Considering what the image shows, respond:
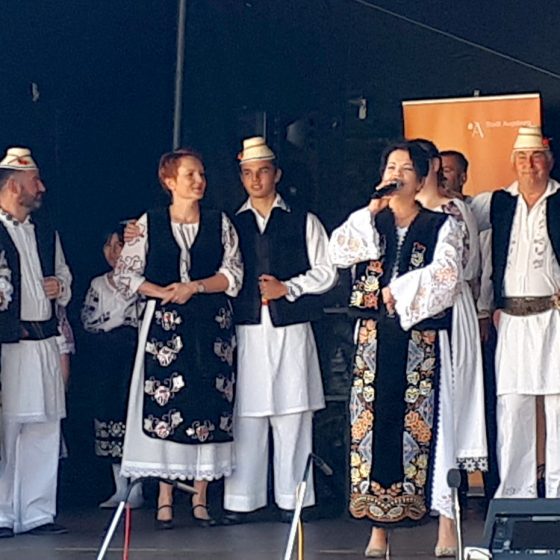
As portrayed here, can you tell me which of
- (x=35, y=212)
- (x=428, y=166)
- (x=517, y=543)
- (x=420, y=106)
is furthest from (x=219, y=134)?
(x=517, y=543)

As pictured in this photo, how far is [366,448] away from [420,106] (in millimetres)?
2184

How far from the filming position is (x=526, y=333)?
596 centimetres

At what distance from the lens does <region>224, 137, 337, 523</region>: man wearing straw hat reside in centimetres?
631

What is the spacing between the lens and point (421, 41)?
762 centimetres

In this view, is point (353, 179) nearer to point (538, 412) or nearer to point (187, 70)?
point (187, 70)

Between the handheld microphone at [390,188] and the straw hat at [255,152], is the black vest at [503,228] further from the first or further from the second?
the straw hat at [255,152]

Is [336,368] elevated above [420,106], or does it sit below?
below

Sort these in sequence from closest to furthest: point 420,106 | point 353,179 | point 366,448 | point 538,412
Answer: point 366,448 < point 538,412 < point 420,106 < point 353,179

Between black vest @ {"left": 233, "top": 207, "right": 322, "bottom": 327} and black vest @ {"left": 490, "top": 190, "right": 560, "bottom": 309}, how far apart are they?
756mm

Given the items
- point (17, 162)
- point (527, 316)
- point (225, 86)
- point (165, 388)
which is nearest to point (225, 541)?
point (165, 388)

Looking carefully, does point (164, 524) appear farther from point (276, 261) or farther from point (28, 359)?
point (276, 261)

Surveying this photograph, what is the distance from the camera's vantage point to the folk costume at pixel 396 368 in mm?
5500

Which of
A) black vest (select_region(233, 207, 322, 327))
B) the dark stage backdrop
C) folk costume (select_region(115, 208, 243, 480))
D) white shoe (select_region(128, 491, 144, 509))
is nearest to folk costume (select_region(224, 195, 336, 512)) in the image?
black vest (select_region(233, 207, 322, 327))

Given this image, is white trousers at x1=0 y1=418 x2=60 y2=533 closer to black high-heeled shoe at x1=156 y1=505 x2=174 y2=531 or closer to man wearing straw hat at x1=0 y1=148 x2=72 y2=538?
man wearing straw hat at x1=0 y1=148 x2=72 y2=538
